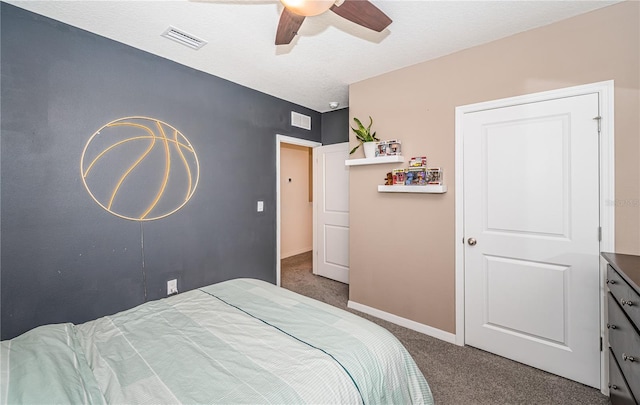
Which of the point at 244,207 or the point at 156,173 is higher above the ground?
the point at 156,173

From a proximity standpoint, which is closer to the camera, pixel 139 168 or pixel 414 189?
pixel 139 168

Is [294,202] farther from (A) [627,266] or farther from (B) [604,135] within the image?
(A) [627,266]

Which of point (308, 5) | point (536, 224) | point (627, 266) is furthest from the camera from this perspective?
point (536, 224)

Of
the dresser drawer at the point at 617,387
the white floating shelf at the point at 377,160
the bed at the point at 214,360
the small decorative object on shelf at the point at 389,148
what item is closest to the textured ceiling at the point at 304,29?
the small decorative object on shelf at the point at 389,148

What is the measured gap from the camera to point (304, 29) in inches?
78.2

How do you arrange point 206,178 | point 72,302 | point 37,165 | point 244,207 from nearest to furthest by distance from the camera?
1. point 37,165
2. point 72,302
3. point 206,178
4. point 244,207

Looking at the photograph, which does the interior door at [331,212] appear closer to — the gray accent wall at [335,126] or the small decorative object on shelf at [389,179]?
the gray accent wall at [335,126]

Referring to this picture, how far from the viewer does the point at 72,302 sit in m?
1.97

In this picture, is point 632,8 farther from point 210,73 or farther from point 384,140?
point 210,73

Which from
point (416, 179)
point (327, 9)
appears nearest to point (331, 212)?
point (416, 179)

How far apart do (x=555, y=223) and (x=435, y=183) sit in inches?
34.1

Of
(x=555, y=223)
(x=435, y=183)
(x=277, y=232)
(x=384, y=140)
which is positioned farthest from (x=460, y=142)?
(x=277, y=232)

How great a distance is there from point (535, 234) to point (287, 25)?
2228mm

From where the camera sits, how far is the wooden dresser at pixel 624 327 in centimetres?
120
